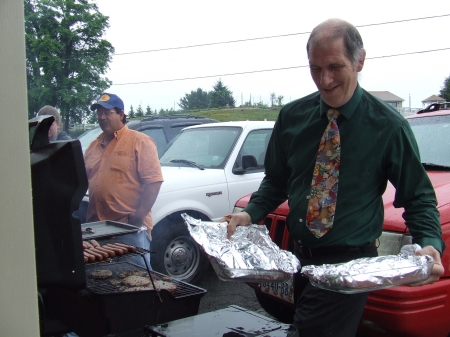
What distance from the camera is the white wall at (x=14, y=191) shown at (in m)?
1.05

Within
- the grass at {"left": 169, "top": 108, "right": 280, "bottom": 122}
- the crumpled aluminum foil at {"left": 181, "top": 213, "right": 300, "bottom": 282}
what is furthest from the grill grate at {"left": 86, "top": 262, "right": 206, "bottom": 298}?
the grass at {"left": 169, "top": 108, "right": 280, "bottom": 122}

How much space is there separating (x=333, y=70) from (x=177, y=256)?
12.3 feet

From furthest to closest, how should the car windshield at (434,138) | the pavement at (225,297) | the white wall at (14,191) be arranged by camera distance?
the pavement at (225,297)
the car windshield at (434,138)
the white wall at (14,191)

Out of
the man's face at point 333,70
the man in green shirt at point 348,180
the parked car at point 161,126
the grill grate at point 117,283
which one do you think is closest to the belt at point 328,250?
the man in green shirt at point 348,180

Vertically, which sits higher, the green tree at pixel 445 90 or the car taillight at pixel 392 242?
the green tree at pixel 445 90

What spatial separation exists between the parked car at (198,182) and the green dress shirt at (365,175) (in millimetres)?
3100

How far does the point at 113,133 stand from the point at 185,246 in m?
1.93

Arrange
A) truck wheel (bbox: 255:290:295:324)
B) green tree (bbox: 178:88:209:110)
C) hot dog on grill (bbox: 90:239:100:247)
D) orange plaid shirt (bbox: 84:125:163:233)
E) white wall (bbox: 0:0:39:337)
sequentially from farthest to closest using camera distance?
green tree (bbox: 178:88:209:110) < orange plaid shirt (bbox: 84:125:163:233) < truck wheel (bbox: 255:290:295:324) < hot dog on grill (bbox: 90:239:100:247) < white wall (bbox: 0:0:39:337)

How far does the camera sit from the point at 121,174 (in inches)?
148

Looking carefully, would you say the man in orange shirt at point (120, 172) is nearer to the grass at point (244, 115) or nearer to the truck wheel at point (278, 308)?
the truck wheel at point (278, 308)

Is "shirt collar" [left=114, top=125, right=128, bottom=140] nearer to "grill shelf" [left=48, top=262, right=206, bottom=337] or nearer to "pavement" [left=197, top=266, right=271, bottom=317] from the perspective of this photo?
"grill shelf" [left=48, top=262, right=206, bottom=337]

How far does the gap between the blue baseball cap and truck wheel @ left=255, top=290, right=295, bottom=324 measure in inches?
75.5

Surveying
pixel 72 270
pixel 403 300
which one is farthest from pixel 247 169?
pixel 72 270

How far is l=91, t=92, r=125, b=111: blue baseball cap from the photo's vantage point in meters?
3.88
